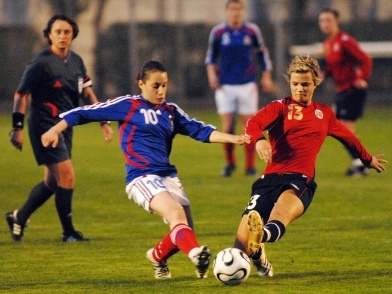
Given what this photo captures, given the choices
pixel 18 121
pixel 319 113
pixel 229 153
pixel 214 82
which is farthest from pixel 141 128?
pixel 214 82

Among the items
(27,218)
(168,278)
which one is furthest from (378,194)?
(168,278)

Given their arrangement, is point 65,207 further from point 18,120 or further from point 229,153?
point 229,153

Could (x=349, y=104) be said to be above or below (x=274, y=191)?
below

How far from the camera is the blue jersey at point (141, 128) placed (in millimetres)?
7828

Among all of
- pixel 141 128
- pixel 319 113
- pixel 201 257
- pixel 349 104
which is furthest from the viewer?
pixel 349 104

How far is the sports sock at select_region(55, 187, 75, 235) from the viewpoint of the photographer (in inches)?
386

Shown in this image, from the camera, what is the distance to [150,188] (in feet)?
25.1

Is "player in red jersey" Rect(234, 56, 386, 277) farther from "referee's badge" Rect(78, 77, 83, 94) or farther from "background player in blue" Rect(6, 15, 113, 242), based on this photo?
"referee's badge" Rect(78, 77, 83, 94)

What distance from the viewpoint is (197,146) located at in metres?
20.3

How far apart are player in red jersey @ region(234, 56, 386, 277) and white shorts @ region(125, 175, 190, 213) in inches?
19.4

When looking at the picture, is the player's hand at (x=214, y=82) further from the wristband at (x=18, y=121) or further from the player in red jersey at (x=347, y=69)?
the wristband at (x=18, y=121)

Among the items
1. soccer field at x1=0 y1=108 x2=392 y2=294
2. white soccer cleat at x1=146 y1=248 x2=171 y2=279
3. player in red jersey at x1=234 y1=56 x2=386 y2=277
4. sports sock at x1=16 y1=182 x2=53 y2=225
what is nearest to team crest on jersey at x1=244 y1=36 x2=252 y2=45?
soccer field at x1=0 y1=108 x2=392 y2=294

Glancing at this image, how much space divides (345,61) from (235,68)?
5.05 feet

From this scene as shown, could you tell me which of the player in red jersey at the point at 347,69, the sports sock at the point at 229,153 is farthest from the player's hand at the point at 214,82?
the player in red jersey at the point at 347,69
